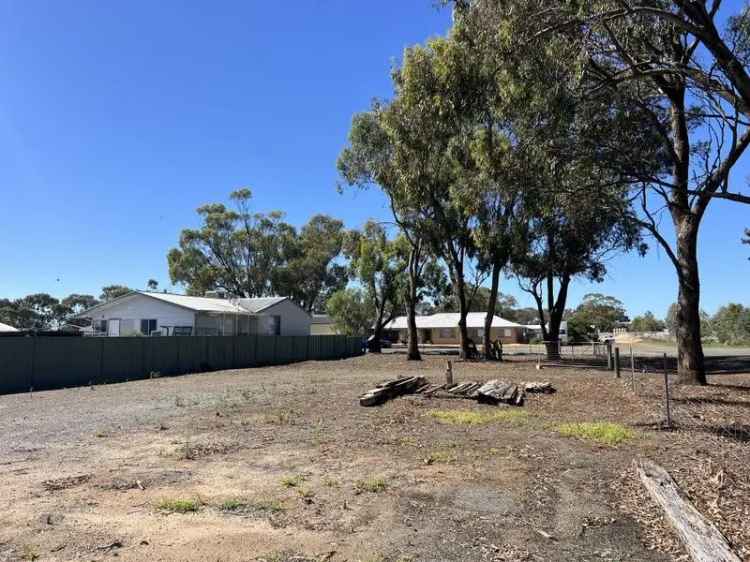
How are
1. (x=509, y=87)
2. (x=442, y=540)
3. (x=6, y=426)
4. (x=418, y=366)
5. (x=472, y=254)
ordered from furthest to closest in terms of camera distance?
1. (x=472, y=254)
2. (x=418, y=366)
3. (x=6, y=426)
4. (x=509, y=87)
5. (x=442, y=540)

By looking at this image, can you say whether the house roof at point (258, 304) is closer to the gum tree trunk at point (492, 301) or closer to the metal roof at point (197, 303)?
the metal roof at point (197, 303)

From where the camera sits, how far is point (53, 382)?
825 inches

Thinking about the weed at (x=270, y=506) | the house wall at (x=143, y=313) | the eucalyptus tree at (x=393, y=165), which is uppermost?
the eucalyptus tree at (x=393, y=165)

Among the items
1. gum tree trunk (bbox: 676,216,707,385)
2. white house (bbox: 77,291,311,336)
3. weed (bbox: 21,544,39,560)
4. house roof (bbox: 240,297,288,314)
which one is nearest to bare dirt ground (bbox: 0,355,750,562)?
weed (bbox: 21,544,39,560)

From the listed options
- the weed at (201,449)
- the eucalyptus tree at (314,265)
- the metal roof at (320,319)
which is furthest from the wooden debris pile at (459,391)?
the metal roof at (320,319)

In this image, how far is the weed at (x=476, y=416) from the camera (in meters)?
11.7

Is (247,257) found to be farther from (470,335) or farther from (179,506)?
(179,506)

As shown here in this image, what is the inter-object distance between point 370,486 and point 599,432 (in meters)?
5.02

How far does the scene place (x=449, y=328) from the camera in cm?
7412

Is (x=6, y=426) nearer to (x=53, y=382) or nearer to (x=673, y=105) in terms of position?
(x=53, y=382)

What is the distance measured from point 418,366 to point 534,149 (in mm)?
18478

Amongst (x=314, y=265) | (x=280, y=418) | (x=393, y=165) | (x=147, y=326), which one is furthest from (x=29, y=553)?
(x=314, y=265)

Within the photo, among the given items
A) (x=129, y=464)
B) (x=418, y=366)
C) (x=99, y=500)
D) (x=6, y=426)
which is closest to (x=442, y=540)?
(x=99, y=500)

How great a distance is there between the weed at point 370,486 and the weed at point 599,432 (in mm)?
4191
